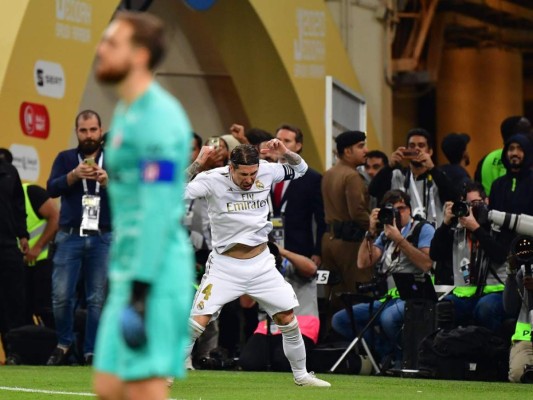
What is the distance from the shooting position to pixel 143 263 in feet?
16.0

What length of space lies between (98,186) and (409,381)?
3.32m

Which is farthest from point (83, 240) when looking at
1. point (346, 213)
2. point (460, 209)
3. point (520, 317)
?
point (520, 317)

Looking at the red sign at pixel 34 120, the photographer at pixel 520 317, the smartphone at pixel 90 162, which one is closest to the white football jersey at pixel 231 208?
the photographer at pixel 520 317

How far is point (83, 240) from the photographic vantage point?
41.8ft

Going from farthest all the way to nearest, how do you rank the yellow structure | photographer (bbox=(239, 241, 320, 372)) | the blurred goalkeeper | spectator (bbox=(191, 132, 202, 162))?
the yellow structure
spectator (bbox=(191, 132, 202, 162))
photographer (bbox=(239, 241, 320, 372))
the blurred goalkeeper

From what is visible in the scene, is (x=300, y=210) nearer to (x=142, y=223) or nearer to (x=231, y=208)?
(x=231, y=208)

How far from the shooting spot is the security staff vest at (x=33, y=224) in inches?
559

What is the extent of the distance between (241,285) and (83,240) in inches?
110

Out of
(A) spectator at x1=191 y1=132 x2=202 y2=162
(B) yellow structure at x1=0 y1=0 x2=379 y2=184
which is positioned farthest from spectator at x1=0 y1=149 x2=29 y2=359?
(A) spectator at x1=191 y1=132 x2=202 y2=162

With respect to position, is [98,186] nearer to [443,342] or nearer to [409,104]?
[443,342]

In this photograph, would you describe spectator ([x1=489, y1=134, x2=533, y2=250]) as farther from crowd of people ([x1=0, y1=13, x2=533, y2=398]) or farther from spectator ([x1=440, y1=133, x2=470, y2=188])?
spectator ([x1=440, y1=133, x2=470, y2=188])

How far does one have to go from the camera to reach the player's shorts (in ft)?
33.7

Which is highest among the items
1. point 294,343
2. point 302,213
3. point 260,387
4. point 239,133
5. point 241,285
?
point 239,133

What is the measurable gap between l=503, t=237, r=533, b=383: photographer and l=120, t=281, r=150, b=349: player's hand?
6.27m
